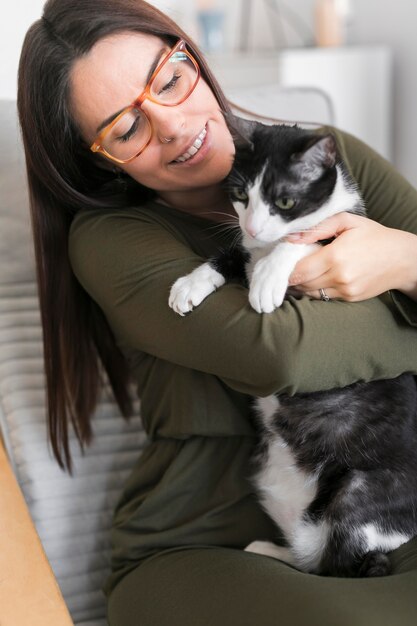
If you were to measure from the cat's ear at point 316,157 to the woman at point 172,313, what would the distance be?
9 cm

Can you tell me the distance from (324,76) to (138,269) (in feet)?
6.32

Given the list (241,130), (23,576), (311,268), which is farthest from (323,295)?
(23,576)

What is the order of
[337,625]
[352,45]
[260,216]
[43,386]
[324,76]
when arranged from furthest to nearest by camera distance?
1. [352,45]
2. [324,76]
3. [43,386]
4. [260,216]
5. [337,625]

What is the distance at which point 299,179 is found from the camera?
3.87 ft

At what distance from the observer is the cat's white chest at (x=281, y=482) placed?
123 centimetres

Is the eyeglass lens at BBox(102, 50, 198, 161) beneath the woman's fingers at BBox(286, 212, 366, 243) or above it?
above

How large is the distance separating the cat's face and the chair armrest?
0.57 meters

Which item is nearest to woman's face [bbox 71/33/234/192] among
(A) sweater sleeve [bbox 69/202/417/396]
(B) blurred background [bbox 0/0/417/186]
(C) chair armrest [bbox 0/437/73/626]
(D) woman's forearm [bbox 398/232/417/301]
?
(A) sweater sleeve [bbox 69/202/417/396]

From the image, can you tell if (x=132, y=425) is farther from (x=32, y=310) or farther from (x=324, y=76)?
(x=324, y=76)

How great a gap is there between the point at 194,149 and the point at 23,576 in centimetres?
72

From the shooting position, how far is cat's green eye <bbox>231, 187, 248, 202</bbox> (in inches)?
47.9

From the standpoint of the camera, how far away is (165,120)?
1201 mm

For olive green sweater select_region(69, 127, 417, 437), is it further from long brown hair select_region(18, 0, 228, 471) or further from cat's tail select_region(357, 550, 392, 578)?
cat's tail select_region(357, 550, 392, 578)

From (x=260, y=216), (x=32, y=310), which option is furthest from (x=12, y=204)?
(x=260, y=216)
